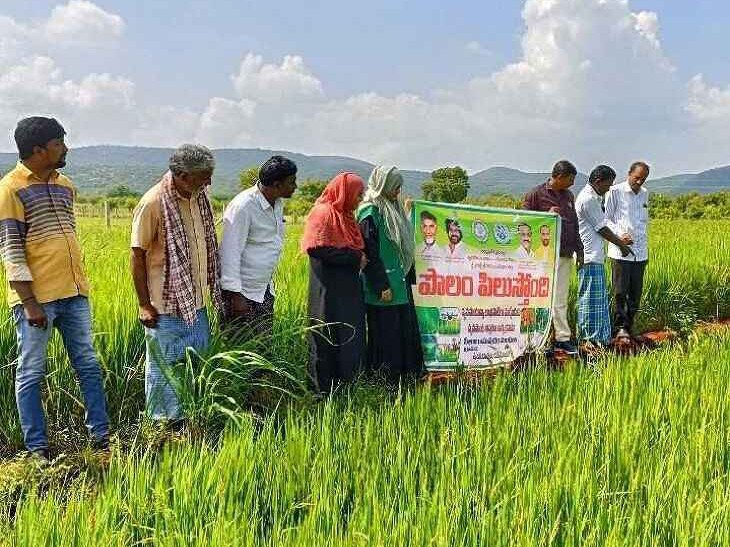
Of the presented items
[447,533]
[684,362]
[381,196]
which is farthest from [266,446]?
[684,362]

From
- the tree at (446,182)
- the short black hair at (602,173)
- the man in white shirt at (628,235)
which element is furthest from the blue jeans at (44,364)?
the tree at (446,182)

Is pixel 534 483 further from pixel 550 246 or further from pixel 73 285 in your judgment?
pixel 550 246

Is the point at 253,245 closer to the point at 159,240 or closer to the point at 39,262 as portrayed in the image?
the point at 159,240

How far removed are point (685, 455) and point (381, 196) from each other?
7.15ft

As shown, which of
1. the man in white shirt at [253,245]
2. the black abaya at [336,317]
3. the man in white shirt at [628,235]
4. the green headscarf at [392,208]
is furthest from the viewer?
the man in white shirt at [628,235]

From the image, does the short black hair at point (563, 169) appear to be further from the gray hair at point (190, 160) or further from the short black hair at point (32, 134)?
Answer: the short black hair at point (32, 134)

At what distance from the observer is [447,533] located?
6.26 ft

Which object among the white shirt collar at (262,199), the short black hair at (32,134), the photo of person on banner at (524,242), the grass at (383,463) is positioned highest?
the short black hair at (32,134)

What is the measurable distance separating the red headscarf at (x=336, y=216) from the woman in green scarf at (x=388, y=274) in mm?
241

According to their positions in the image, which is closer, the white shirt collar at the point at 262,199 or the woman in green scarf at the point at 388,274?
the white shirt collar at the point at 262,199

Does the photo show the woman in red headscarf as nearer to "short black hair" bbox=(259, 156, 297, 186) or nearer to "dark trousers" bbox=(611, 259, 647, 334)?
"short black hair" bbox=(259, 156, 297, 186)

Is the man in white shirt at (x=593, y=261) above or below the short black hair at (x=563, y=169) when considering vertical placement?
below

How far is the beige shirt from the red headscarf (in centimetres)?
64

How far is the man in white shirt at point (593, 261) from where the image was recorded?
18.6ft
